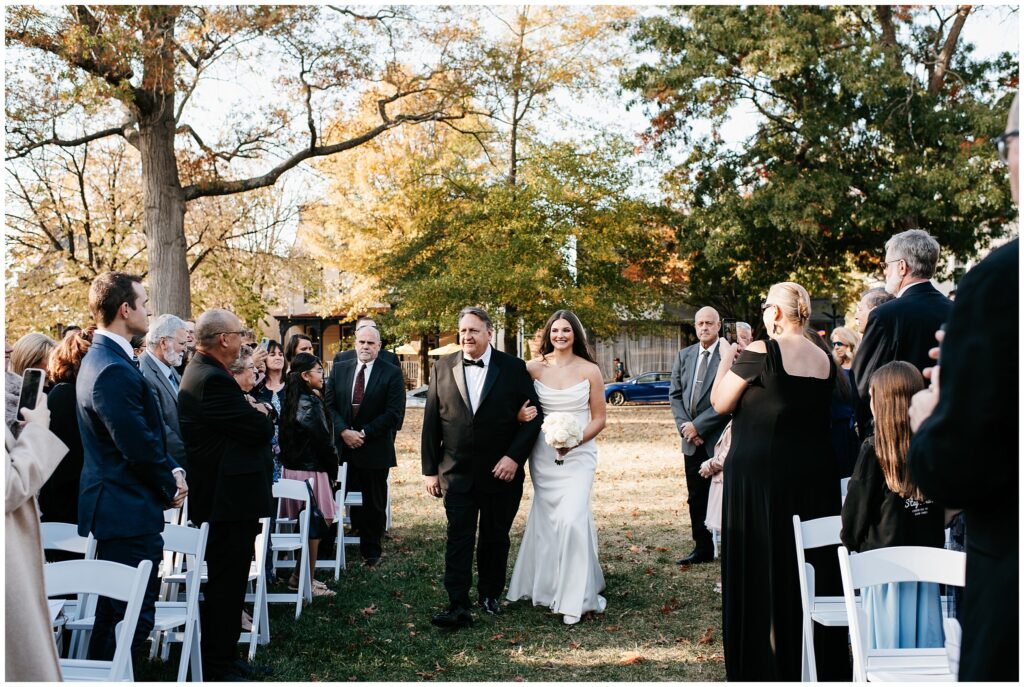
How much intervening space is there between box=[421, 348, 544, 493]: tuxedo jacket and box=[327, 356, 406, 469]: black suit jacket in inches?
77.6

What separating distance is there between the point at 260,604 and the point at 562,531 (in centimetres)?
244

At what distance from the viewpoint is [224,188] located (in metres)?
17.8

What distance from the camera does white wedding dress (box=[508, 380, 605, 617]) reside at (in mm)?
7168

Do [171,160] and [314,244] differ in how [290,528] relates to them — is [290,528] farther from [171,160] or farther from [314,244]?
[314,244]

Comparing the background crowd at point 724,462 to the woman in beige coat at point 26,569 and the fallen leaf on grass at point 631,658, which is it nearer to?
the woman in beige coat at point 26,569

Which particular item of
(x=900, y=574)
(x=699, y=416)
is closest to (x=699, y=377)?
(x=699, y=416)

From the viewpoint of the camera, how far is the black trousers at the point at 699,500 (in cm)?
907

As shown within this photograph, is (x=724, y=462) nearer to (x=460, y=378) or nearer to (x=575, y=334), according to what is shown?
(x=575, y=334)

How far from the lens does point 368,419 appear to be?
9.35 metres

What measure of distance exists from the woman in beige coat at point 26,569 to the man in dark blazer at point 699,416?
648 centimetres

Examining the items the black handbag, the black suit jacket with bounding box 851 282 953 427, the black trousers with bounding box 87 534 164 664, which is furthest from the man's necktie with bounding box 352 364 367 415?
the black suit jacket with bounding box 851 282 953 427

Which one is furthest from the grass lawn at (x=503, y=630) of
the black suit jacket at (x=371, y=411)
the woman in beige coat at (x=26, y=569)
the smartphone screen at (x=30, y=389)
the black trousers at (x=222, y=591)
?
the smartphone screen at (x=30, y=389)

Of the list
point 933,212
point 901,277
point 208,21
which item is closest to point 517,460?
point 901,277

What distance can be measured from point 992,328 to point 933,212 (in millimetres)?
22458
